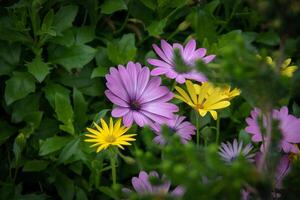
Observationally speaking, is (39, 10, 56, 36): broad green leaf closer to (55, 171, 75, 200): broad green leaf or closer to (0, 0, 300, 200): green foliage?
(0, 0, 300, 200): green foliage

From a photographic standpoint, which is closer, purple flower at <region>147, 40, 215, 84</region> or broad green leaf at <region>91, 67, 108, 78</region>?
purple flower at <region>147, 40, 215, 84</region>

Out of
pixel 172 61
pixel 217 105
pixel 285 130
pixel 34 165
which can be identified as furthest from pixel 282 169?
pixel 34 165

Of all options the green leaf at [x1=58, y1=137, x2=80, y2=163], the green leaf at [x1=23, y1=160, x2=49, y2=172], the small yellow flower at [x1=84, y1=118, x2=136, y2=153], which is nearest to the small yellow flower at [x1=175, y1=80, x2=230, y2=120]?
the small yellow flower at [x1=84, y1=118, x2=136, y2=153]

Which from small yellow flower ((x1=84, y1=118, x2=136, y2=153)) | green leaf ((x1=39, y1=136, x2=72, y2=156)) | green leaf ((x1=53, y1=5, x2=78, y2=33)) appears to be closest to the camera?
small yellow flower ((x1=84, y1=118, x2=136, y2=153))

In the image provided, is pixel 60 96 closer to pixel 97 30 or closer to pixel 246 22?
pixel 97 30

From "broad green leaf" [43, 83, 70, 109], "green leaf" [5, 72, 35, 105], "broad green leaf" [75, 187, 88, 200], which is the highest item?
"green leaf" [5, 72, 35, 105]

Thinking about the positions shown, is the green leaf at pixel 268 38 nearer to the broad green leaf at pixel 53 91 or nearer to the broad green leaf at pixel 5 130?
the broad green leaf at pixel 53 91

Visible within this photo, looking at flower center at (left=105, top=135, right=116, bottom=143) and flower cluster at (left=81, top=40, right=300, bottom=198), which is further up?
flower cluster at (left=81, top=40, right=300, bottom=198)

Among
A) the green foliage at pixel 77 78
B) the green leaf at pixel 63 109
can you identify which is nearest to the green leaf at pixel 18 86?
the green foliage at pixel 77 78
